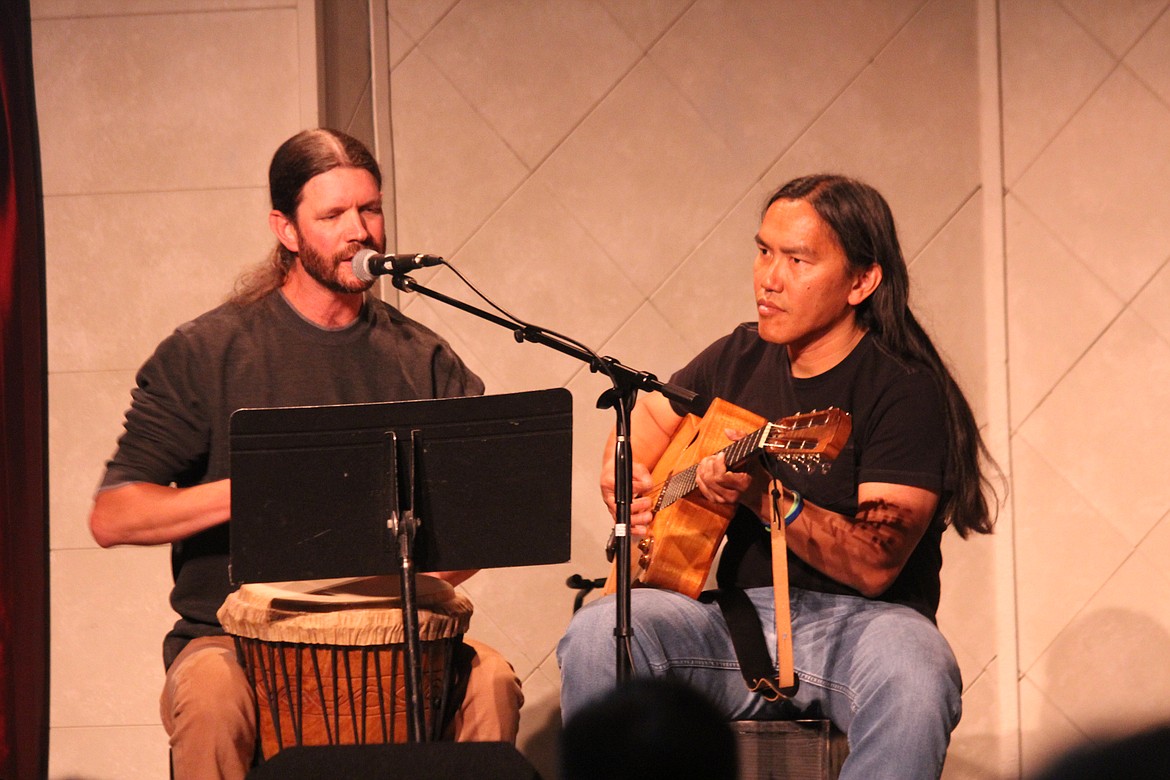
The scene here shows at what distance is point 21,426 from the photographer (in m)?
3.63

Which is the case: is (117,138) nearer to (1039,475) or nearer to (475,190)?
(475,190)

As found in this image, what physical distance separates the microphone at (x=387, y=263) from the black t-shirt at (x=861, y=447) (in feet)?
3.27

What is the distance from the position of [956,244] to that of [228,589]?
2567 mm

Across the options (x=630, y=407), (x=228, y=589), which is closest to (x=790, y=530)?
(x=630, y=407)

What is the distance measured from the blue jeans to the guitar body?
5 cm

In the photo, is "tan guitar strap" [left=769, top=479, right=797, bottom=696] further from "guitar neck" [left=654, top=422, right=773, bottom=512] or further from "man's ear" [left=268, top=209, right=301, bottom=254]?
"man's ear" [left=268, top=209, right=301, bottom=254]

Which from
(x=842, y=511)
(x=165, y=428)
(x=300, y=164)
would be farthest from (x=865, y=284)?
(x=165, y=428)

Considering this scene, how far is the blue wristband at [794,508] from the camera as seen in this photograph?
270 cm

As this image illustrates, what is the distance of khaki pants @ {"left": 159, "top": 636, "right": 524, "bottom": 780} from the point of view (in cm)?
257

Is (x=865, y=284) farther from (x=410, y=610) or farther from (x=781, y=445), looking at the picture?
(x=410, y=610)

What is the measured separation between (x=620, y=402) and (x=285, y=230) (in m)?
1.10

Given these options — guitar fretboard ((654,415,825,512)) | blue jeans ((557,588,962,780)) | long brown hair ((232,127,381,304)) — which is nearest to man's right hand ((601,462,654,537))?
blue jeans ((557,588,962,780))

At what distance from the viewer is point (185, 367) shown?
2.98 m

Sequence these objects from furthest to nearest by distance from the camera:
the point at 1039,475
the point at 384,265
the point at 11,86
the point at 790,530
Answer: the point at 1039,475 < the point at 11,86 < the point at 790,530 < the point at 384,265
